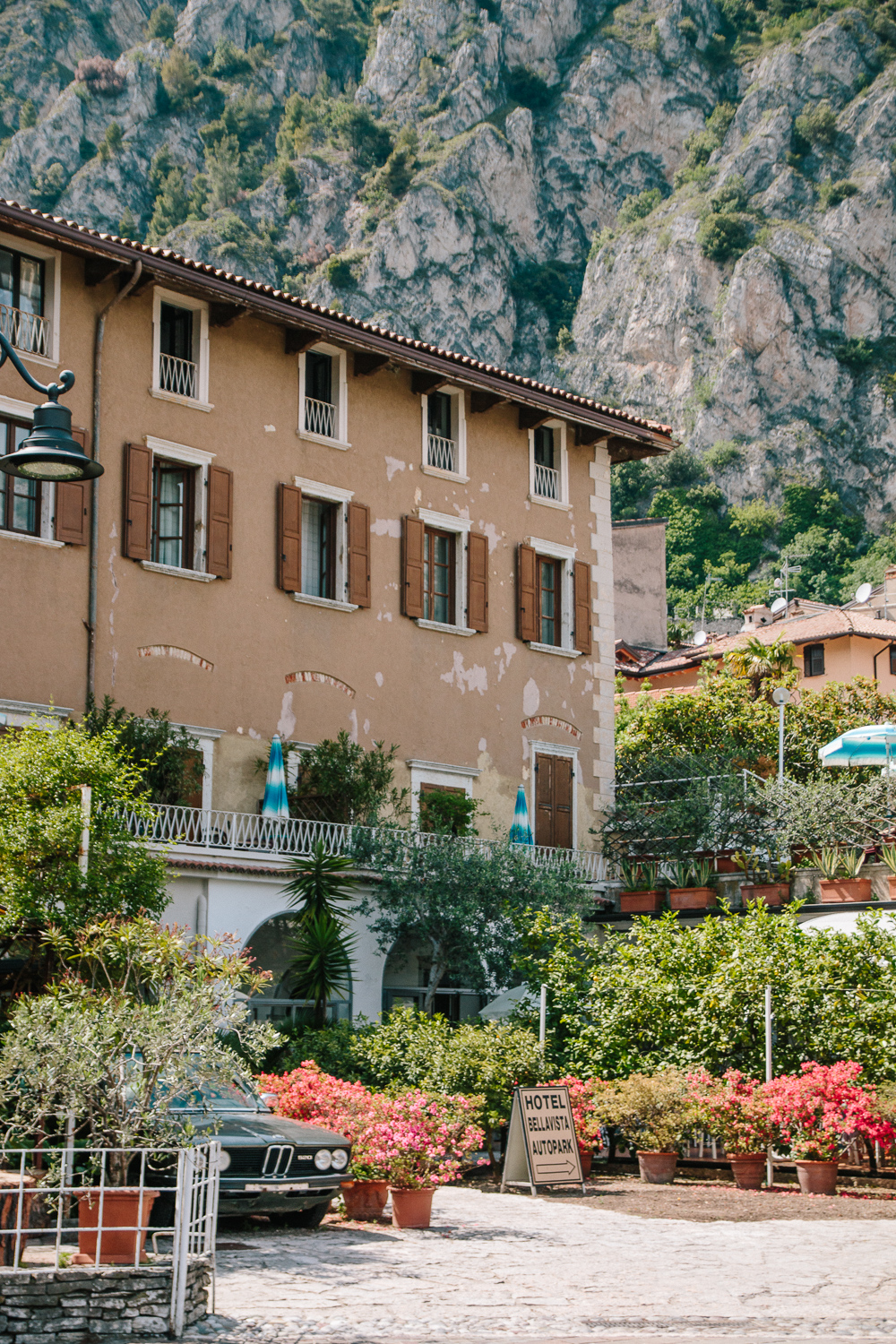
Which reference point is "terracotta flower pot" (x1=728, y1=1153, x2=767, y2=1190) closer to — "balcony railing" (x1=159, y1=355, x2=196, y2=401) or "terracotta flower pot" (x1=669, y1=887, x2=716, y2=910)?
"terracotta flower pot" (x1=669, y1=887, x2=716, y2=910)

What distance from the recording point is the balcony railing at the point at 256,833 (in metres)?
20.8

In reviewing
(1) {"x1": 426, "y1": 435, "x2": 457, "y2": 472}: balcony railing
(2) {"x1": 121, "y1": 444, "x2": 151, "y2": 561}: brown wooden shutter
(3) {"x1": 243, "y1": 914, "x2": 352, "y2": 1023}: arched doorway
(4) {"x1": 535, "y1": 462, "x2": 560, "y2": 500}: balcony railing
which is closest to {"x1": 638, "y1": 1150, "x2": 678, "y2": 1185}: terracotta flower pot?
(3) {"x1": 243, "y1": 914, "x2": 352, "y2": 1023}: arched doorway

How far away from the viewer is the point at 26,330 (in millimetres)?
21516

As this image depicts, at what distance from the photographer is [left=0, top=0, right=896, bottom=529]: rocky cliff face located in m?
89.1

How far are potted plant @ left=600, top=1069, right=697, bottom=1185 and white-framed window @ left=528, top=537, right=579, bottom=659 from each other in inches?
498

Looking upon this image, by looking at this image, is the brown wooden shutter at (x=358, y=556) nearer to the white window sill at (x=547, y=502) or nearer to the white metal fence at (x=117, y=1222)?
the white window sill at (x=547, y=502)

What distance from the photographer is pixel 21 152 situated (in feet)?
335

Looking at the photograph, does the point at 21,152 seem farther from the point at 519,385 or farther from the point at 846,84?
the point at 519,385

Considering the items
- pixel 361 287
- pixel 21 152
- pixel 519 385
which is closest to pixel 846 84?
pixel 361 287

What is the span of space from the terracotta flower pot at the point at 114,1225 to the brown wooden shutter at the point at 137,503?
1440 cm

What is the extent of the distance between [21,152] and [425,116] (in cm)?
2676

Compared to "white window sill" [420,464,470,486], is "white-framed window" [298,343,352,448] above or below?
above

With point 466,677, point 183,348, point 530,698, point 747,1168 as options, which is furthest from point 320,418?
point 747,1168

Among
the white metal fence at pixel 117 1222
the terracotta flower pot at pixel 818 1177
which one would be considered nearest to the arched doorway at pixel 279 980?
the terracotta flower pot at pixel 818 1177
